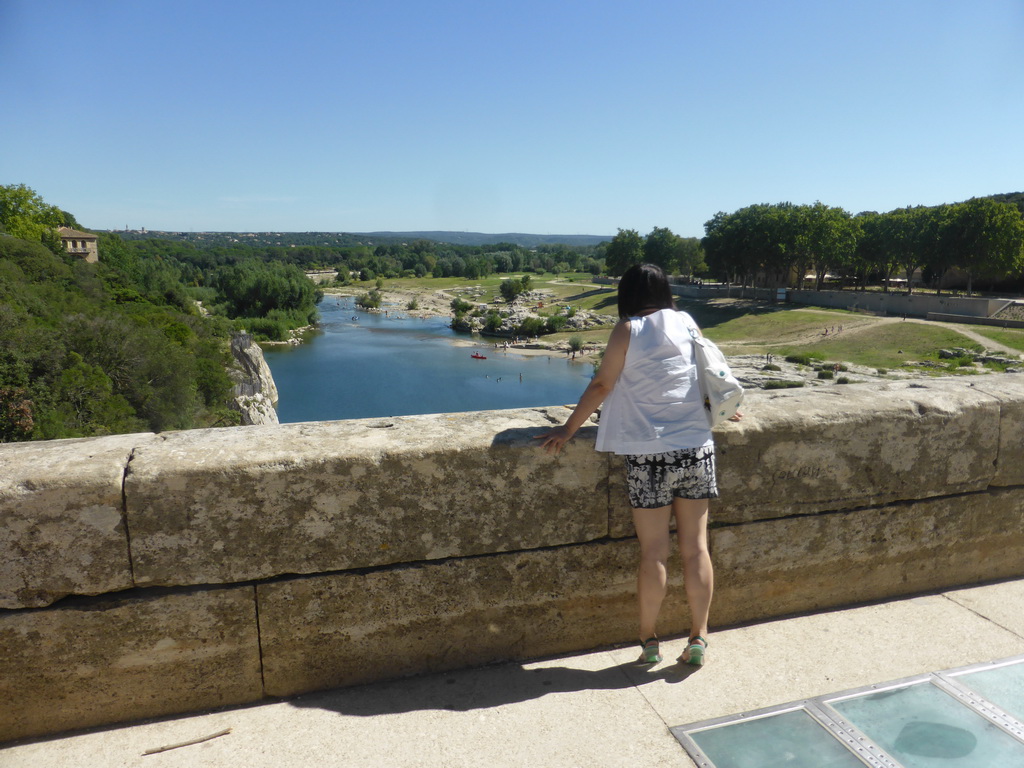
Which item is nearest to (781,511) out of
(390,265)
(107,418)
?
(107,418)

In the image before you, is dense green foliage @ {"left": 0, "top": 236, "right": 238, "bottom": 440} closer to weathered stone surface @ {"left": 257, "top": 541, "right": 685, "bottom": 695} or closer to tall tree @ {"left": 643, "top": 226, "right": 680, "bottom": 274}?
weathered stone surface @ {"left": 257, "top": 541, "right": 685, "bottom": 695}

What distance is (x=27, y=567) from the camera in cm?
220

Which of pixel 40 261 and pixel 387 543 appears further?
pixel 40 261

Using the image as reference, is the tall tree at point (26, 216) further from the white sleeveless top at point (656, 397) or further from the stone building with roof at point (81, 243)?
the white sleeveless top at point (656, 397)

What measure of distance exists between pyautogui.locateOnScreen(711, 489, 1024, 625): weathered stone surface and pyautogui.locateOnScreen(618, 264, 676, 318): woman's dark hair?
99 centimetres

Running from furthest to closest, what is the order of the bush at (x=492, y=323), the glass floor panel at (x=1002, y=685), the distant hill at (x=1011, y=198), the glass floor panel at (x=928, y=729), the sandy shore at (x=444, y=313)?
the bush at (x=492, y=323)
the distant hill at (x=1011, y=198)
the sandy shore at (x=444, y=313)
the glass floor panel at (x=1002, y=685)
the glass floor panel at (x=928, y=729)

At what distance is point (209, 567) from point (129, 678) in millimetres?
450

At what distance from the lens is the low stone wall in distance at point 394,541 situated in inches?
89.4

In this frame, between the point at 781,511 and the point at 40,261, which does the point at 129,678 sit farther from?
the point at 40,261

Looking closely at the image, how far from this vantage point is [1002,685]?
250 cm

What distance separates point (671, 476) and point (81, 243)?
9398 centimetres

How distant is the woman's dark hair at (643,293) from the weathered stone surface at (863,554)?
3.24ft

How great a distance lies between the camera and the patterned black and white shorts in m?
2.50

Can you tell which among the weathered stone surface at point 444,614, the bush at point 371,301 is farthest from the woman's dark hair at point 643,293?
the bush at point 371,301
